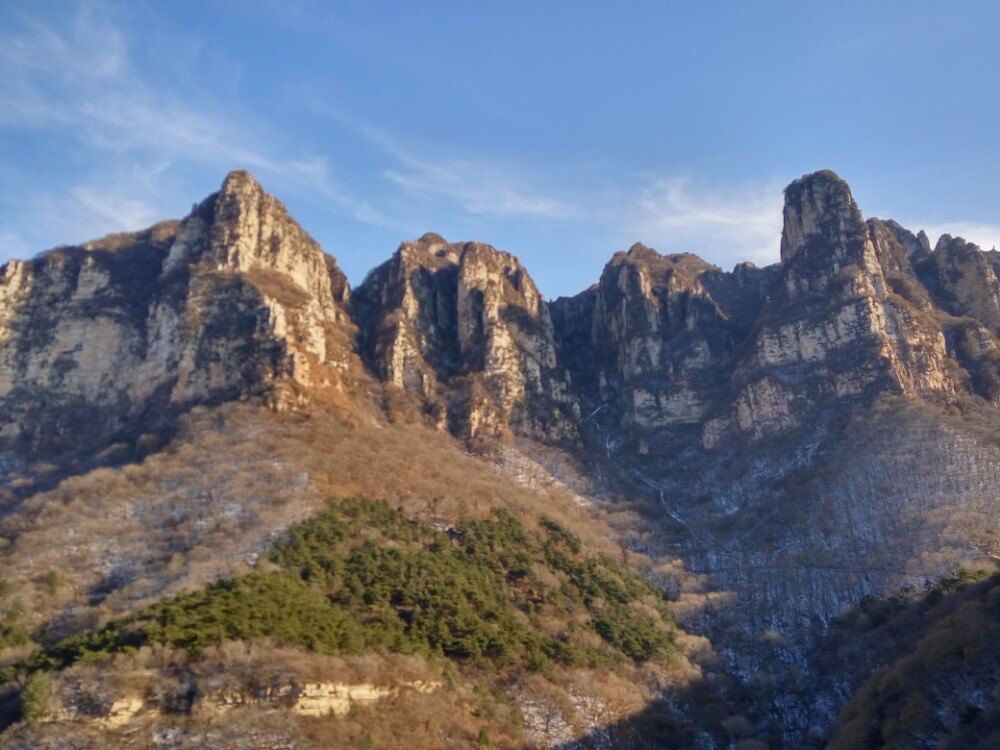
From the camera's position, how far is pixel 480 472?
246 feet

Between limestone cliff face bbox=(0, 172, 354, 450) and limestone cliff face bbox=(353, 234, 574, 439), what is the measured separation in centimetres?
674

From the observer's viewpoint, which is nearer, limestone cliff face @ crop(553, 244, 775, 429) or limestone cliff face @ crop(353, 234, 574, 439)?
limestone cliff face @ crop(353, 234, 574, 439)

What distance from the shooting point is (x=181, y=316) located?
75750 mm

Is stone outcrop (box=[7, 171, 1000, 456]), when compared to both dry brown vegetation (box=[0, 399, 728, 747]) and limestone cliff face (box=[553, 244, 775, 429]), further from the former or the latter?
dry brown vegetation (box=[0, 399, 728, 747])

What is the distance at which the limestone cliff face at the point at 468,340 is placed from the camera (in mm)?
88062

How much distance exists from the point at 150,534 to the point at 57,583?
236 inches

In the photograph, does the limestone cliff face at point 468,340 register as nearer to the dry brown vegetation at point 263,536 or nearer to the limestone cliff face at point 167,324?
the limestone cliff face at point 167,324

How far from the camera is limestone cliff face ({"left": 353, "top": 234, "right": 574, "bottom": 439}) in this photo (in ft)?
289

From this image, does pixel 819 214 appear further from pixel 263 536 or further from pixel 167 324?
pixel 263 536

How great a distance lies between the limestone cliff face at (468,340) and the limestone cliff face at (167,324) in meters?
6.74

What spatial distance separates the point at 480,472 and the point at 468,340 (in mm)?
25912

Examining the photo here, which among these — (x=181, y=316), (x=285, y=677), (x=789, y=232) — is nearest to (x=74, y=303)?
(x=181, y=316)

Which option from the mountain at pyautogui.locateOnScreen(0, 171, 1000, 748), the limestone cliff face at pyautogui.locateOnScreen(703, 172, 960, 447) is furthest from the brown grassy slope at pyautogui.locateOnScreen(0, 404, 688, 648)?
the limestone cliff face at pyautogui.locateOnScreen(703, 172, 960, 447)

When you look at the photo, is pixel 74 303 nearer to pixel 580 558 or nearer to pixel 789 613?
pixel 580 558
